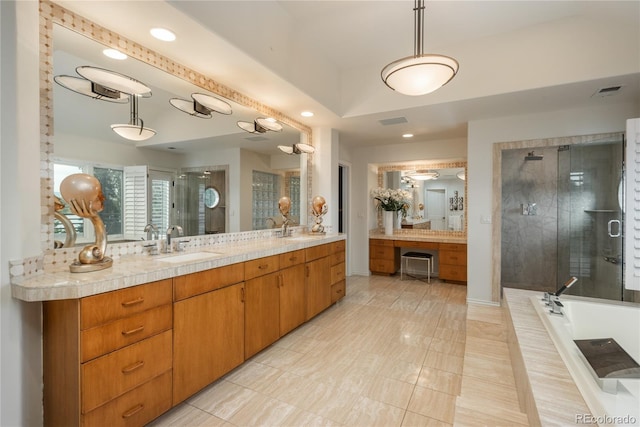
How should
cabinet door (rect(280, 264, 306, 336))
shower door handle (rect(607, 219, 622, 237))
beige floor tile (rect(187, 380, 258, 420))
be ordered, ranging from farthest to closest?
shower door handle (rect(607, 219, 622, 237))
cabinet door (rect(280, 264, 306, 336))
beige floor tile (rect(187, 380, 258, 420))

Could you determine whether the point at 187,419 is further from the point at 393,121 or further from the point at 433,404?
the point at 393,121

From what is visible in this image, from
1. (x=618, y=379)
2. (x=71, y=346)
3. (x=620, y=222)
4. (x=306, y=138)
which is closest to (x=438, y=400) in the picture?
(x=618, y=379)

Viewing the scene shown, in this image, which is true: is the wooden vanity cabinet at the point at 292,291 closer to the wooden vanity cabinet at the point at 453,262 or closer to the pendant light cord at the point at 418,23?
the pendant light cord at the point at 418,23

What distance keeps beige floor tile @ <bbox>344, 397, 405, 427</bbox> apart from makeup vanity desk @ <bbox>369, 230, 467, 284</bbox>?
11.3 ft

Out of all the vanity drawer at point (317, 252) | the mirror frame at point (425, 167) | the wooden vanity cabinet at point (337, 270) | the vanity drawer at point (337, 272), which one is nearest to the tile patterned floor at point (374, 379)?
the wooden vanity cabinet at point (337, 270)

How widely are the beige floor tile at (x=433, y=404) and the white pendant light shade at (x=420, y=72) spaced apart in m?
2.14

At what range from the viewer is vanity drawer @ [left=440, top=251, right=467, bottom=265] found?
477 centimetres

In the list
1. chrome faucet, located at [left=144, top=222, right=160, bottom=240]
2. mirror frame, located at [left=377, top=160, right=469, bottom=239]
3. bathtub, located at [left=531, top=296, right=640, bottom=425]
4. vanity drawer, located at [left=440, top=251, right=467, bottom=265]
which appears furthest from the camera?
mirror frame, located at [left=377, top=160, right=469, bottom=239]

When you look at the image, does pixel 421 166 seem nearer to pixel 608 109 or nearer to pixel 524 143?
pixel 524 143

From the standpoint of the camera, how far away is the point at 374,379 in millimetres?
2191

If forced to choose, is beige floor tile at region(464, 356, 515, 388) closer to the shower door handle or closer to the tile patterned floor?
the tile patterned floor

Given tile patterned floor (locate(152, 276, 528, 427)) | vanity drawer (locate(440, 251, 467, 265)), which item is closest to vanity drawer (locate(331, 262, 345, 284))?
tile patterned floor (locate(152, 276, 528, 427))

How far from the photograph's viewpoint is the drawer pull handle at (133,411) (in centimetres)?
151

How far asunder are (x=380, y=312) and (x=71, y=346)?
119 inches
